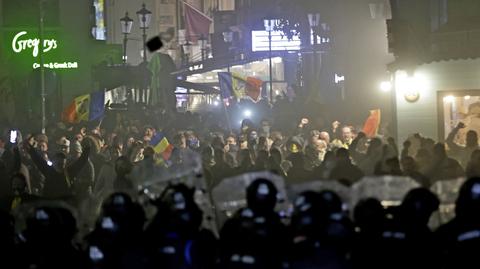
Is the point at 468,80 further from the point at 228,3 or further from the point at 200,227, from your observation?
the point at 228,3

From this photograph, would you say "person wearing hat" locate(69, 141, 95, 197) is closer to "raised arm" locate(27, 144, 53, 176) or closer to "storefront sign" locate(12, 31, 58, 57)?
"raised arm" locate(27, 144, 53, 176)

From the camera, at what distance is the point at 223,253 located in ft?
24.1

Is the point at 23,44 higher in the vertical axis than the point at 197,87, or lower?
higher

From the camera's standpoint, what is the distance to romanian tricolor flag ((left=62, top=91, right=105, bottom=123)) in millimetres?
23828

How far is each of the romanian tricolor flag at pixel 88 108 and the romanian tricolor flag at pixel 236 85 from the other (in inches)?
137

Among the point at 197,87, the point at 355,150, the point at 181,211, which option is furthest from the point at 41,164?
the point at 197,87

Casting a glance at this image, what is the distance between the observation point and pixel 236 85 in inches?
1048

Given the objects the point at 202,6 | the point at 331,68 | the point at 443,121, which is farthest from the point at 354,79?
the point at 202,6

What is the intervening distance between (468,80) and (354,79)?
1859cm

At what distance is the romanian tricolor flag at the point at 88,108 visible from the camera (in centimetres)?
2383

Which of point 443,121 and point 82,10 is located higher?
point 82,10

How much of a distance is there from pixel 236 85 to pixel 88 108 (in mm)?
4420

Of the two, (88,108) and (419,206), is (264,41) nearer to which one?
(88,108)

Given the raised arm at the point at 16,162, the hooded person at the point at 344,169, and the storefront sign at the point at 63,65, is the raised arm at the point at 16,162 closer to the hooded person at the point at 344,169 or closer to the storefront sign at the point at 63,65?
the hooded person at the point at 344,169
